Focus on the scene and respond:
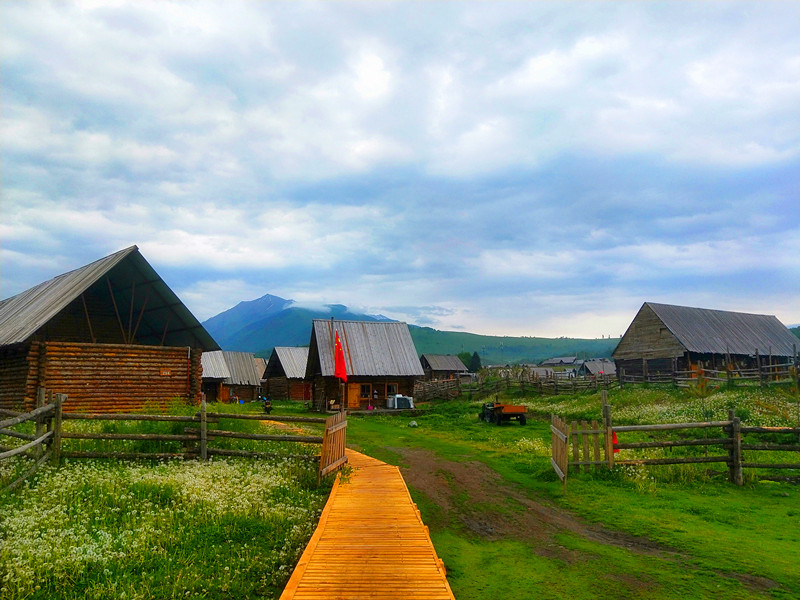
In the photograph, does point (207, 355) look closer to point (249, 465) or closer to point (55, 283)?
point (55, 283)

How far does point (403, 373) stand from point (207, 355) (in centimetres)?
1924

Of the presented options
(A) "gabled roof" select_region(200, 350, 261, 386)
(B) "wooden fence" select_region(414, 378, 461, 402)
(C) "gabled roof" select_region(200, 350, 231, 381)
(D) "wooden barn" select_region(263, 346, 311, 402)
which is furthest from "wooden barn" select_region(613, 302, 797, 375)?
(A) "gabled roof" select_region(200, 350, 261, 386)

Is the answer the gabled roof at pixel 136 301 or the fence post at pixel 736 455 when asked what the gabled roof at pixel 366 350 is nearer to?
the gabled roof at pixel 136 301

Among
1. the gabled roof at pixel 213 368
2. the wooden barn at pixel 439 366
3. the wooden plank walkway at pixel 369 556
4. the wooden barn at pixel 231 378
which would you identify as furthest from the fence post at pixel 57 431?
the wooden barn at pixel 439 366

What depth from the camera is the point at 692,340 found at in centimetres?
4156

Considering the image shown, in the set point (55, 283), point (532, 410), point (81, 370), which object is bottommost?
point (532, 410)

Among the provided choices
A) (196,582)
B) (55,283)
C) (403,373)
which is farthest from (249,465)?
(403,373)

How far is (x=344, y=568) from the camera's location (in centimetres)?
641

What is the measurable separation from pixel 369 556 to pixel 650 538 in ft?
15.7

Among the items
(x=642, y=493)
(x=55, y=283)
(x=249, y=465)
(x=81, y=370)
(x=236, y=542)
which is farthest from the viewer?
(x=55, y=283)

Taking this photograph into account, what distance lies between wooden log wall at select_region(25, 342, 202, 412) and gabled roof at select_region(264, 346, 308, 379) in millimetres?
33194

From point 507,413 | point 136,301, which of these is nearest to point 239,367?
point 136,301

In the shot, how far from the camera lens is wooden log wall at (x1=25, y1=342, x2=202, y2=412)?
70.8ft

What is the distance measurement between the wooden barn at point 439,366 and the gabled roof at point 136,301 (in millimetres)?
69518
